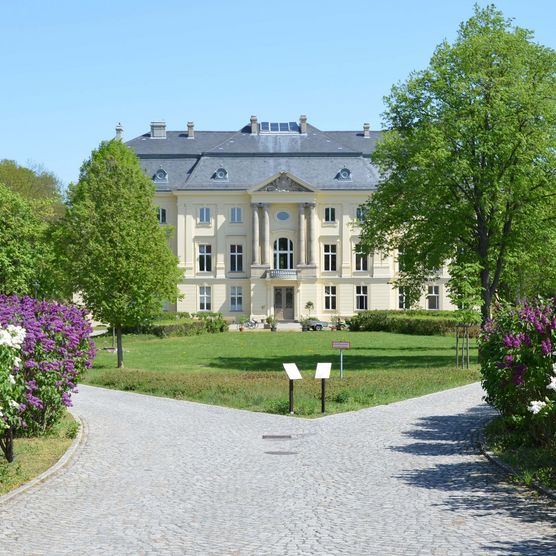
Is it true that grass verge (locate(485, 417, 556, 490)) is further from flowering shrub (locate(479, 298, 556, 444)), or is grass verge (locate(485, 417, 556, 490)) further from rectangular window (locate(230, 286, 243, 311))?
rectangular window (locate(230, 286, 243, 311))

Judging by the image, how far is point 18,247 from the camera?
2703 centimetres

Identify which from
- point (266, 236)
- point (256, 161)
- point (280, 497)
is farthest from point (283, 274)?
point (280, 497)

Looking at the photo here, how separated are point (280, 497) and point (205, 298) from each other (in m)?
59.0

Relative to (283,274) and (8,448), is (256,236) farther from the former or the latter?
(8,448)

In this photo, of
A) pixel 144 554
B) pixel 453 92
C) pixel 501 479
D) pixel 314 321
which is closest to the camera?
pixel 144 554

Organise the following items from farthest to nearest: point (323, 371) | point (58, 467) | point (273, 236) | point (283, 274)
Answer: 1. point (273, 236)
2. point (283, 274)
3. point (323, 371)
4. point (58, 467)

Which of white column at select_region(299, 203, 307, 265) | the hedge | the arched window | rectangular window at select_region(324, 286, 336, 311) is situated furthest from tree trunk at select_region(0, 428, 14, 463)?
rectangular window at select_region(324, 286, 336, 311)

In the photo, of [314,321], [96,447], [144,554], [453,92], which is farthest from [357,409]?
[314,321]

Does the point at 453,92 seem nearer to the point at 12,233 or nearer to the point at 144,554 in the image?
the point at 12,233

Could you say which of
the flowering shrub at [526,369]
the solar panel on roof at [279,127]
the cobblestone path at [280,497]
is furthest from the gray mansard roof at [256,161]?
the flowering shrub at [526,369]

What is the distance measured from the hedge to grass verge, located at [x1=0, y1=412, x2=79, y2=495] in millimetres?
37366

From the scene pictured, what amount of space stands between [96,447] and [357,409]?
6928 mm

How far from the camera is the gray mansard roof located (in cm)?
6875

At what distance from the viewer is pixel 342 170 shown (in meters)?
68.8
